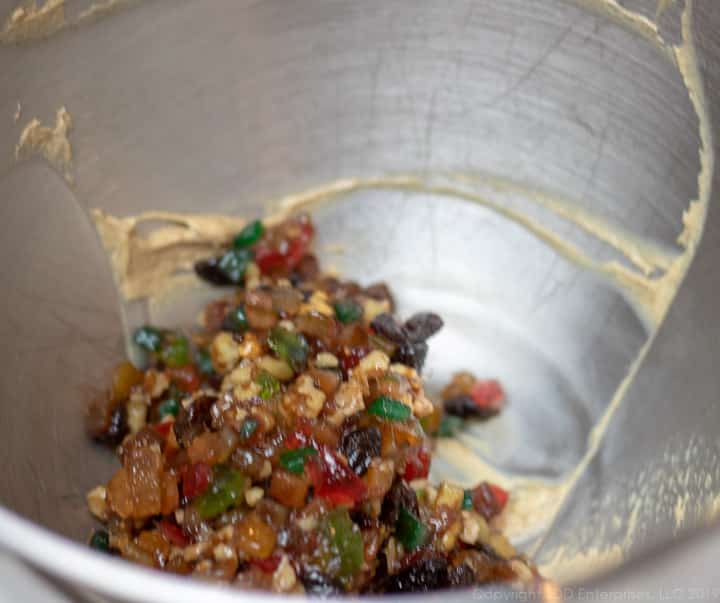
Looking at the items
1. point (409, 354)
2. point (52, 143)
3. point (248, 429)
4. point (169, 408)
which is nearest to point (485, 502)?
point (409, 354)

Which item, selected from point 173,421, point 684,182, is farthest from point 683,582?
point 684,182

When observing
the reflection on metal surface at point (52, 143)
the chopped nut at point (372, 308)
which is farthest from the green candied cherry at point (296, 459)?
the reflection on metal surface at point (52, 143)

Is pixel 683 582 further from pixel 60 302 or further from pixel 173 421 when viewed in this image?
pixel 60 302

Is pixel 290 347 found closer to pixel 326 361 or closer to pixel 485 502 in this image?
pixel 326 361

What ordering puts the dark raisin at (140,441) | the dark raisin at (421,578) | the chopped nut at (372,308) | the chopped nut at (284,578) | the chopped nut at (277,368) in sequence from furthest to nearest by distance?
the chopped nut at (372,308)
the chopped nut at (277,368)
the dark raisin at (140,441)
the dark raisin at (421,578)
the chopped nut at (284,578)

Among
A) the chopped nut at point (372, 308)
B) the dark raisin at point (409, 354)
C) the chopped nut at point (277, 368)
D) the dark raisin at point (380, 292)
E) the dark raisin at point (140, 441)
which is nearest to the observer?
the dark raisin at point (140, 441)

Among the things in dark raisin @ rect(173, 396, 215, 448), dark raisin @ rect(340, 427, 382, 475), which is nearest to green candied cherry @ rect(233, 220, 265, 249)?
dark raisin @ rect(173, 396, 215, 448)

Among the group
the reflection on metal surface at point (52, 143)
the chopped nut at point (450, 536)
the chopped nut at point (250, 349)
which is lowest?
the chopped nut at point (450, 536)

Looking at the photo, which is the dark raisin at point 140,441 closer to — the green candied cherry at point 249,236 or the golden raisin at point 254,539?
the golden raisin at point 254,539
